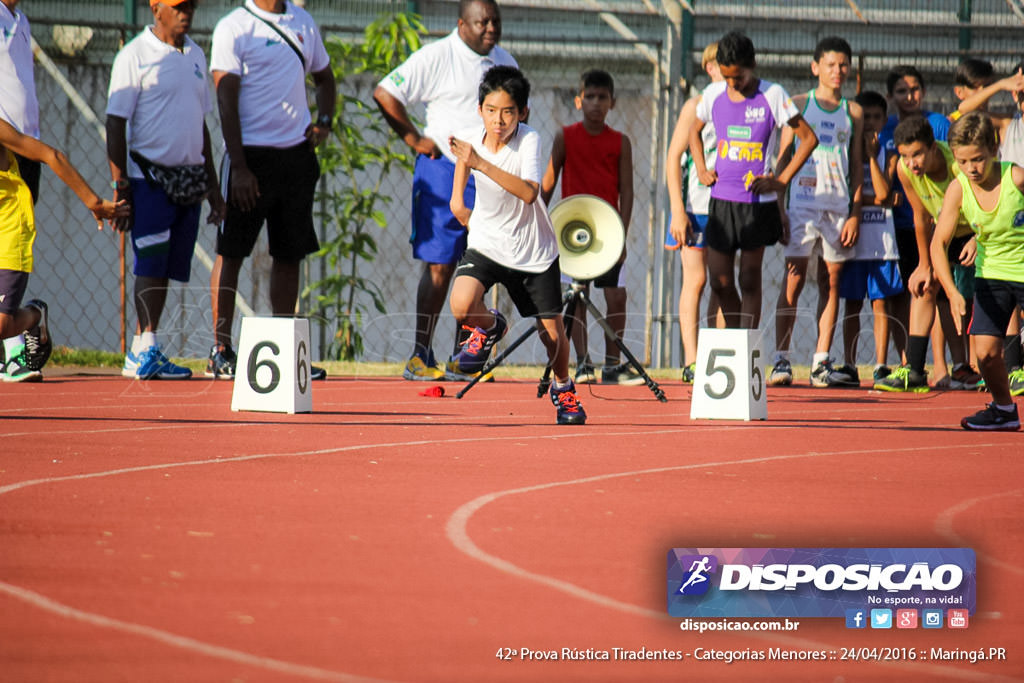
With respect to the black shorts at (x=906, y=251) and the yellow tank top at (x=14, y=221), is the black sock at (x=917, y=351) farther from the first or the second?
the yellow tank top at (x=14, y=221)

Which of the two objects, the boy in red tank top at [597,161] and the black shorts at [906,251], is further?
the black shorts at [906,251]

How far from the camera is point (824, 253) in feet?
33.2

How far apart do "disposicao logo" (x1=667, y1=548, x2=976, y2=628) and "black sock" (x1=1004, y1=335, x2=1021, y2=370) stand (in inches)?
250

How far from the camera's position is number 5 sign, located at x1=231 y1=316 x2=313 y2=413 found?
23.6ft

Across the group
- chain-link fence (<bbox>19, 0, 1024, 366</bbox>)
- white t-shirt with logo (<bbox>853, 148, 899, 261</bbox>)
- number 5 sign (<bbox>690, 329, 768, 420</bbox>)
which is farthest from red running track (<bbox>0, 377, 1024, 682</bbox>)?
chain-link fence (<bbox>19, 0, 1024, 366</bbox>)

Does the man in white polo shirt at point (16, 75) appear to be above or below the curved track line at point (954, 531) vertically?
above

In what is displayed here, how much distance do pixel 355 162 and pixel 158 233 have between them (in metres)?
2.47

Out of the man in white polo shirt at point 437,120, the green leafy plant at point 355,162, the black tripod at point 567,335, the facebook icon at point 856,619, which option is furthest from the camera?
the green leafy plant at point 355,162

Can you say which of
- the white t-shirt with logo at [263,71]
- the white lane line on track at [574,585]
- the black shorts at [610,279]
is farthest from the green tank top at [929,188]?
the white t-shirt with logo at [263,71]

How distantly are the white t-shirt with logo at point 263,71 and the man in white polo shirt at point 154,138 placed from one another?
0.28m

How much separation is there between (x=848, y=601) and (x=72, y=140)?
968 centimetres

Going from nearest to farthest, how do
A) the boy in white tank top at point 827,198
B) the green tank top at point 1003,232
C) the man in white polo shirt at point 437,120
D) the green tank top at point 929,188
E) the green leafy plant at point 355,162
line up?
1. the green tank top at point 1003,232
2. the green tank top at point 929,188
3. the man in white polo shirt at point 437,120
4. the boy in white tank top at point 827,198
5. the green leafy plant at point 355,162

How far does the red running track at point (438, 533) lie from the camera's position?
104 inches

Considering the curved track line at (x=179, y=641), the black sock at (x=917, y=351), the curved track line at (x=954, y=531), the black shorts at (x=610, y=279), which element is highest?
the black shorts at (x=610, y=279)
